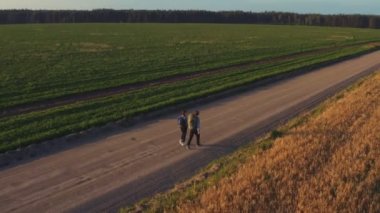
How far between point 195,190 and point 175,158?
153 inches

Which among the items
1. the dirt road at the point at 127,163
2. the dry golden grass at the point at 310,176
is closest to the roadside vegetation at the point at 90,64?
the dirt road at the point at 127,163

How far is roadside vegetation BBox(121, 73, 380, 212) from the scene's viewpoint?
12.5 m

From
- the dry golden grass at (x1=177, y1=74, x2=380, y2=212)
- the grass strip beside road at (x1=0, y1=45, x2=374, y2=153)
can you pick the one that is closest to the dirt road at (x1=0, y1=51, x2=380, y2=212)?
the grass strip beside road at (x1=0, y1=45, x2=374, y2=153)

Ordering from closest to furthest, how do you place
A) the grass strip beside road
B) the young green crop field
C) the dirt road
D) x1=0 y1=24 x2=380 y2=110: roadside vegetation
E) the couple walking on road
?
the dirt road < the couple walking on road < the grass strip beside road < the young green crop field < x1=0 y1=24 x2=380 y2=110: roadside vegetation

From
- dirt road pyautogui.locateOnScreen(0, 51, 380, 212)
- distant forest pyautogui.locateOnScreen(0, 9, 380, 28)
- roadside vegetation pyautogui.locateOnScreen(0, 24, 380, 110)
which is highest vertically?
distant forest pyautogui.locateOnScreen(0, 9, 380, 28)

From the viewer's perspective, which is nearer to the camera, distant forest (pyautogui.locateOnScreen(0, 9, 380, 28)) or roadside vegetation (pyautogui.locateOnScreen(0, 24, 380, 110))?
roadside vegetation (pyautogui.locateOnScreen(0, 24, 380, 110))

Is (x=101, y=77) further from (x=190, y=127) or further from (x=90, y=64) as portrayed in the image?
(x=190, y=127)

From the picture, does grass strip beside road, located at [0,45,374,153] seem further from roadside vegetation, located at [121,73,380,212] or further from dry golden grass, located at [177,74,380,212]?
dry golden grass, located at [177,74,380,212]

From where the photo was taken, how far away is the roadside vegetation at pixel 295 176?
1248 centimetres

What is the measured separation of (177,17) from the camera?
152m

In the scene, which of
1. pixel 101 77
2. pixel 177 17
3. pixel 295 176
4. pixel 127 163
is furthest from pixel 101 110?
pixel 177 17

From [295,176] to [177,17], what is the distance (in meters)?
140

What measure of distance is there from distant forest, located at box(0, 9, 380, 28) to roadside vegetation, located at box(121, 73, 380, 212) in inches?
5212

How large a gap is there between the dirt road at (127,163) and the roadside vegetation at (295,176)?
0.98 meters
